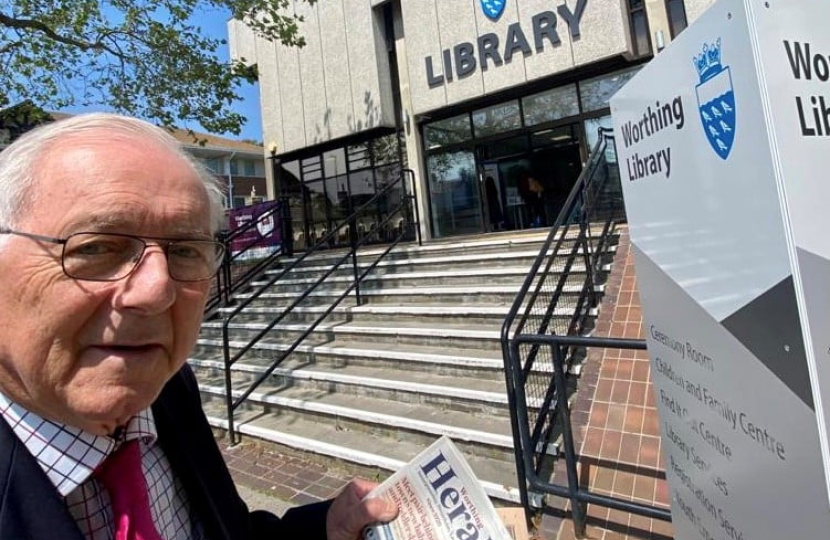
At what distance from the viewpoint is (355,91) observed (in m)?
10.5

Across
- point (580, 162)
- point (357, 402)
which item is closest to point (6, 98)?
point (357, 402)

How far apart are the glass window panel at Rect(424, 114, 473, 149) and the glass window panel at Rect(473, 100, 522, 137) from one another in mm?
198

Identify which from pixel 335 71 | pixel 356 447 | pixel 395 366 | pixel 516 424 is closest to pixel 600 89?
pixel 335 71

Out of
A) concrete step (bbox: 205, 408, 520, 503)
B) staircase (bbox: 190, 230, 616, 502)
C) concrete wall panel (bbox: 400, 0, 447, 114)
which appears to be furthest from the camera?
concrete wall panel (bbox: 400, 0, 447, 114)

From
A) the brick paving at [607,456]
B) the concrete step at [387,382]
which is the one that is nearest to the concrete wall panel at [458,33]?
the brick paving at [607,456]

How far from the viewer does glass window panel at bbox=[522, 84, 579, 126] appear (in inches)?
330

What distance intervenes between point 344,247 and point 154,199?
33.1ft

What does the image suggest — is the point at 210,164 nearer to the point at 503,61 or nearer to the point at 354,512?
the point at 354,512

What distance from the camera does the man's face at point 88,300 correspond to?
80 cm

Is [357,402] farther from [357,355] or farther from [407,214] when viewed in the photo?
[407,214]

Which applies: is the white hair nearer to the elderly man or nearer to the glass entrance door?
the elderly man

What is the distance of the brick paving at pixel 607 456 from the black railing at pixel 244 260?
3934mm

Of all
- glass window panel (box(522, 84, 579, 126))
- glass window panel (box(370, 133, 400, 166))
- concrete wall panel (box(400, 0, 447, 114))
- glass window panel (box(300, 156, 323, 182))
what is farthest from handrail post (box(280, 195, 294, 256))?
glass window panel (box(522, 84, 579, 126))

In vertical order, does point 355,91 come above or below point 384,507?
above
